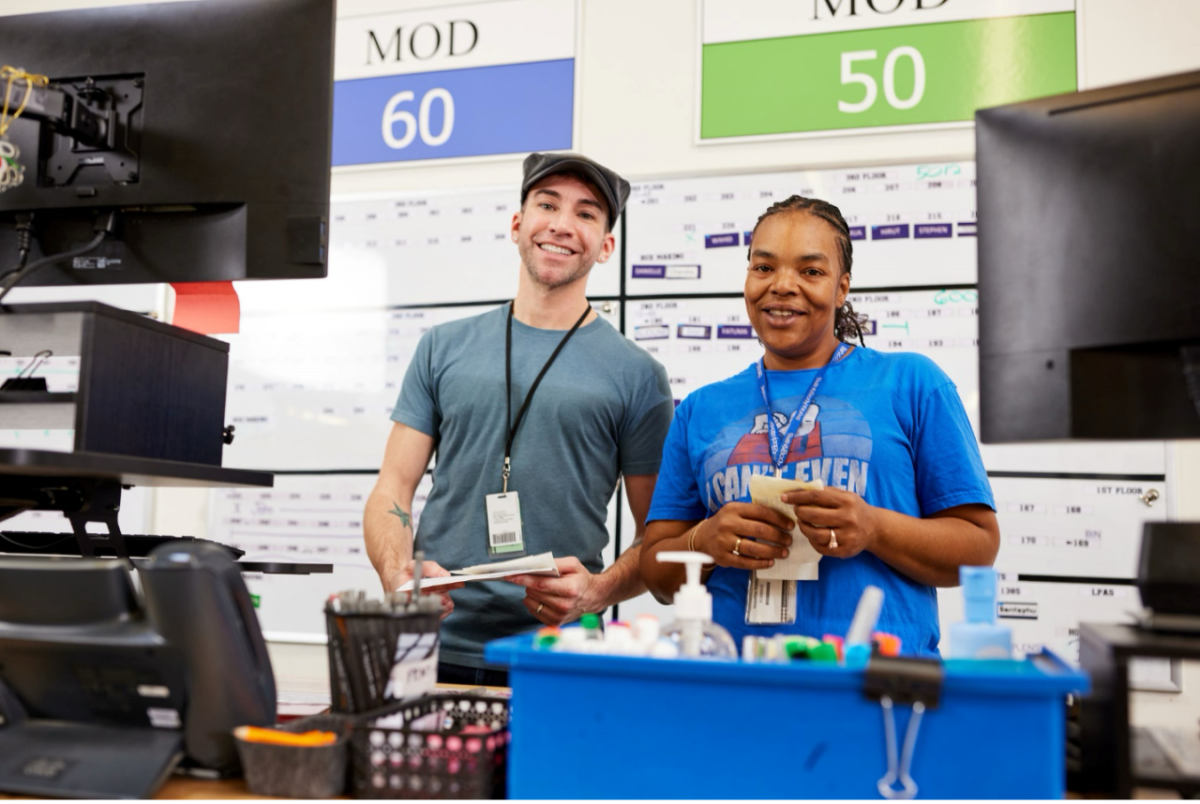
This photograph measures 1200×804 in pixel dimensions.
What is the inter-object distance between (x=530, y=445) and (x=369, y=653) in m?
0.87

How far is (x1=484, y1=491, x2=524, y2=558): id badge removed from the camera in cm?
179

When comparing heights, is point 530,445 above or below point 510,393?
below

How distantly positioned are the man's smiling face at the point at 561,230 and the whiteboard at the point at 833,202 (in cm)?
66

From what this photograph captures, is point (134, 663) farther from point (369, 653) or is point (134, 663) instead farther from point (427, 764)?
point (427, 764)

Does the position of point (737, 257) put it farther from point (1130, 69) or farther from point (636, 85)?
point (1130, 69)

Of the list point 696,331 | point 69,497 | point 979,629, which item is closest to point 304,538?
point 696,331

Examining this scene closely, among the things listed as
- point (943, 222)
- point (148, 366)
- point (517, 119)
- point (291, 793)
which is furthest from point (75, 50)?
point (943, 222)

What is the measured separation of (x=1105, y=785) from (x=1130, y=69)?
6.81ft

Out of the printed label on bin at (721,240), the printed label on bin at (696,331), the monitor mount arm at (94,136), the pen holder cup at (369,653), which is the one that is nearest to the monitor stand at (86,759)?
the pen holder cup at (369,653)

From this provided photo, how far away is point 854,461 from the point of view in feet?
4.54

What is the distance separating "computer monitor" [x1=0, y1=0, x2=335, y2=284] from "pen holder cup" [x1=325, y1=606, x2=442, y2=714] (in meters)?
0.51

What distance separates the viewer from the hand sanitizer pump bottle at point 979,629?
2.81ft

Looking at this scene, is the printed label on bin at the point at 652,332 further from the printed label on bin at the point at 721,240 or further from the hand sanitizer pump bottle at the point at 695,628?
the hand sanitizer pump bottle at the point at 695,628

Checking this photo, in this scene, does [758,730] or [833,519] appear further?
[833,519]
